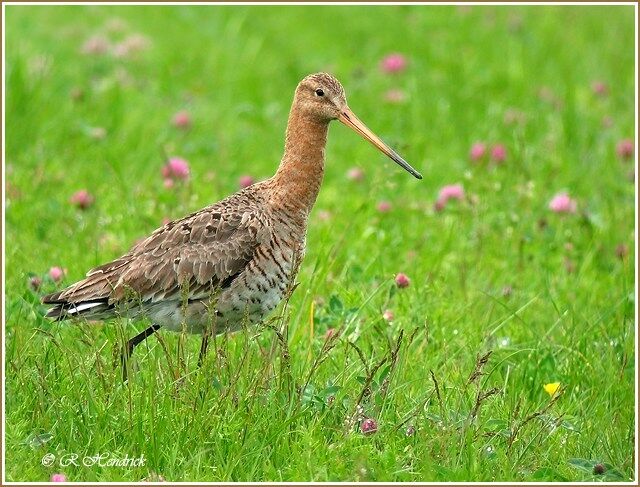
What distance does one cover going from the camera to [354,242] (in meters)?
7.15

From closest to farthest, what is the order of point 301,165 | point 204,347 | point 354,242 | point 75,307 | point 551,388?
point 204,347 → point 75,307 → point 551,388 → point 301,165 → point 354,242

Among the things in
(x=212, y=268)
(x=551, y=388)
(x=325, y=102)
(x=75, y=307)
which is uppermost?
(x=325, y=102)

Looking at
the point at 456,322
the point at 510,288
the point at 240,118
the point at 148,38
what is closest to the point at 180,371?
the point at 456,322

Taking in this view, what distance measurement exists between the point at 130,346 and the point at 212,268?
487mm

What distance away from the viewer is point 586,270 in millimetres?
7266

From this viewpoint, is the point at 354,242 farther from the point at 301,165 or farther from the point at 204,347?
the point at 204,347

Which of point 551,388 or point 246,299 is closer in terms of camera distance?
point 246,299

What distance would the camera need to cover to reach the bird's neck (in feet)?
18.2

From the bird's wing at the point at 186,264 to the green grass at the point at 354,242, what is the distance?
23 centimetres

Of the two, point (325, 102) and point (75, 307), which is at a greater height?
point (325, 102)

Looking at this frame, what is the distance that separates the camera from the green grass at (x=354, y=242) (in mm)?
4621

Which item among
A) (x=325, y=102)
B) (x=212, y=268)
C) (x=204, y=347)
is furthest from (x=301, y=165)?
(x=204, y=347)

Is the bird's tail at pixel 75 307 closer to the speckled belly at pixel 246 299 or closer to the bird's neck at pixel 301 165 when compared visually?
the speckled belly at pixel 246 299

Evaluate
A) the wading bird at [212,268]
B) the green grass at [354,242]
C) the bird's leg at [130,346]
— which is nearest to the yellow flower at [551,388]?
the green grass at [354,242]
